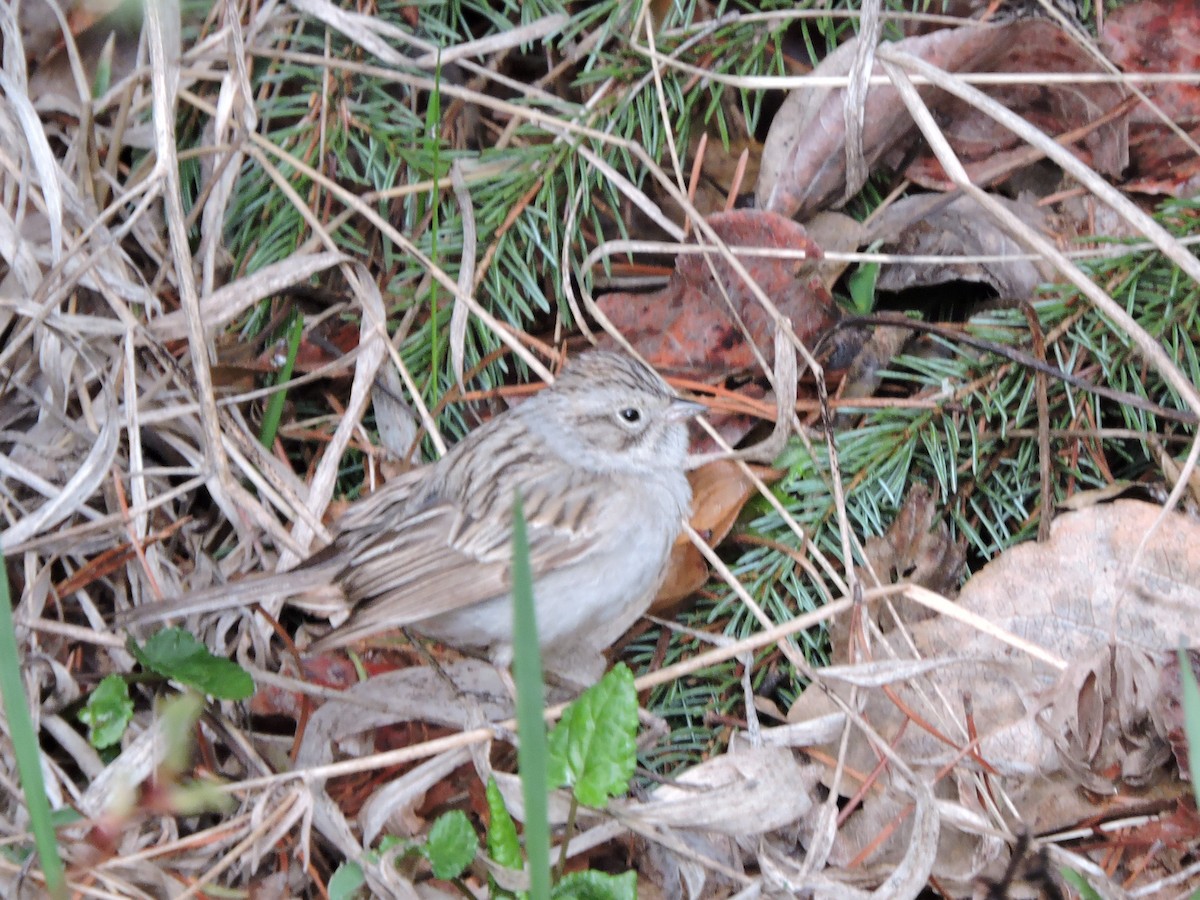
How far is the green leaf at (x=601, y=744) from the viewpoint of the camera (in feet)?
7.98

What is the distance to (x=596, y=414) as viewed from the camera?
344cm

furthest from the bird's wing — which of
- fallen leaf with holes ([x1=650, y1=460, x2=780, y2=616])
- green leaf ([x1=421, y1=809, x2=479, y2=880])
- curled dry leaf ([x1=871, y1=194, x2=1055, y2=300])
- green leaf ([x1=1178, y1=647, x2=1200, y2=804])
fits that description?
green leaf ([x1=1178, y1=647, x2=1200, y2=804])

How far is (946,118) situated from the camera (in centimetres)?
357

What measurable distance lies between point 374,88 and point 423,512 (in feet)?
4.30

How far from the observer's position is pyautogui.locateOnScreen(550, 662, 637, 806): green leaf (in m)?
2.43

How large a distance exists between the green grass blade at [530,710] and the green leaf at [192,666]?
3.85ft

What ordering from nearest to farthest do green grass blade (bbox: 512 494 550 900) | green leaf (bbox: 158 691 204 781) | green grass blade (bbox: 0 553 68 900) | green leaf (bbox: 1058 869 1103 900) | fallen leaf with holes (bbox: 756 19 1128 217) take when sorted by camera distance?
1. green grass blade (bbox: 512 494 550 900)
2. green grass blade (bbox: 0 553 68 900)
3. green leaf (bbox: 1058 869 1103 900)
4. green leaf (bbox: 158 691 204 781)
5. fallen leaf with holes (bbox: 756 19 1128 217)

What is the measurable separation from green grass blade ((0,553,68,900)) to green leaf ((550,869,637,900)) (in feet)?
2.97

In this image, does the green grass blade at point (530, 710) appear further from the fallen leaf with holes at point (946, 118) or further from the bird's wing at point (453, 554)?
the fallen leaf with holes at point (946, 118)

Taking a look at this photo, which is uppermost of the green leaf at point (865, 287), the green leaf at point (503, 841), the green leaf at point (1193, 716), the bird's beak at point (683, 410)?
the green leaf at point (865, 287)

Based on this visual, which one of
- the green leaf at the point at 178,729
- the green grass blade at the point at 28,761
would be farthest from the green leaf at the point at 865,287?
the green grass blade at the point at 28,761

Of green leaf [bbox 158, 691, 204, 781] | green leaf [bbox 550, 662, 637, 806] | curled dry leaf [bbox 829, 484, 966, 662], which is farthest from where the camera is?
curled dry leaf [bbox 829, 484, 966, 662]

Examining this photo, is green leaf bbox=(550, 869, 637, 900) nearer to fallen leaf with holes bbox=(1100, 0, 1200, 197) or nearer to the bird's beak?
the bird's beak

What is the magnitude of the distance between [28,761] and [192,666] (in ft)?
2.18
